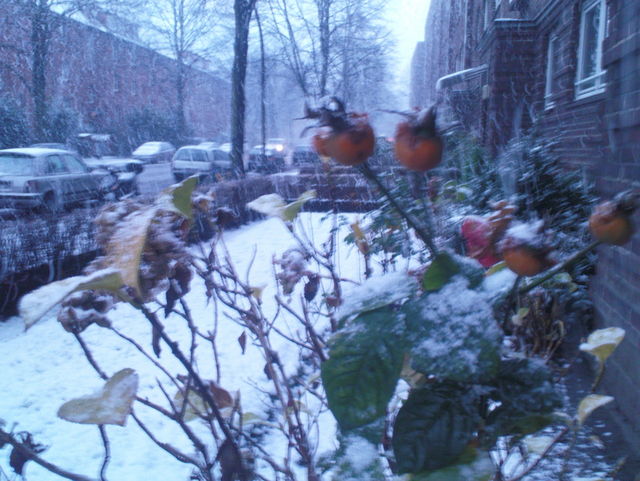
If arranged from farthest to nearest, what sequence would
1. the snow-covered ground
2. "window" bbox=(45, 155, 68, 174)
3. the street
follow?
the street < "window" bbox=(45, 155, 68, 174) < the snow-covered ground

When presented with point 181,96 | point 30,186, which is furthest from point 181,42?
point 30,186

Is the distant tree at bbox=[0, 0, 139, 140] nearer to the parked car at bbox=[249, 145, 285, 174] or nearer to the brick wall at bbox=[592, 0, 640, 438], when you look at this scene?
the parked car at bbox=[249, 145, 285, 174]

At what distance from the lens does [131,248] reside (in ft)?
1.80

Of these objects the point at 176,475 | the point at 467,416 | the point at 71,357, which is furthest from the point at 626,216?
the point at 71,357

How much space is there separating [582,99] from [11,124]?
2142 centimetres

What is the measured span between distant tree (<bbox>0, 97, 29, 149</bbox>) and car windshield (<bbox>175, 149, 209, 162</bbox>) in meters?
7.94

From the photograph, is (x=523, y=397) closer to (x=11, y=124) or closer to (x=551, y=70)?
(x=551, y=70)

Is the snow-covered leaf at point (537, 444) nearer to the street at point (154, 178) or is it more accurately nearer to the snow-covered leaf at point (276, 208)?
the snow-covered leaf at point (276, 208)

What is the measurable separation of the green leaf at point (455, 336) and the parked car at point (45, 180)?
1027 cm

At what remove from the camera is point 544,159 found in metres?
3.81

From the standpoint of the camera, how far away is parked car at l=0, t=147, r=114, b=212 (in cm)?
937

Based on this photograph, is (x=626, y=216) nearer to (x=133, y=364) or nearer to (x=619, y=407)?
(x=619, y=407)

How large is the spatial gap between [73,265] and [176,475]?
3566mm

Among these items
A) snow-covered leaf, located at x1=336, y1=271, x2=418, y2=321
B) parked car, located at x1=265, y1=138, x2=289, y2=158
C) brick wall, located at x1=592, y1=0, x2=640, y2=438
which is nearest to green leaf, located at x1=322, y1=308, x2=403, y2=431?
snow-covered leaf, located at x1=336, y1=271, x2=418, y2=321
